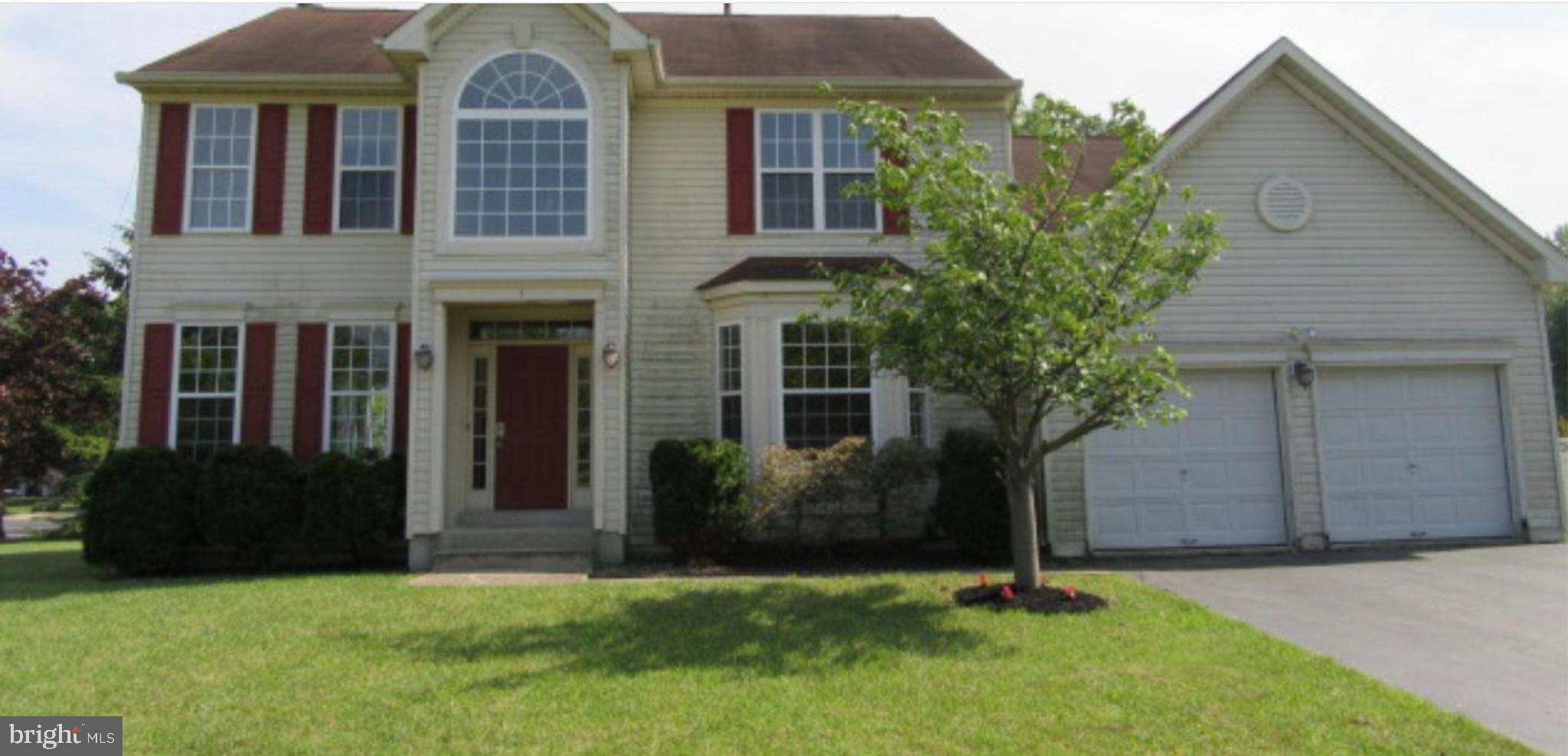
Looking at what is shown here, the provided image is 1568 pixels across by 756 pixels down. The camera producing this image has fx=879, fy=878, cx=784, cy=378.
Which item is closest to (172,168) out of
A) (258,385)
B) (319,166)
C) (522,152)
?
(319,166)

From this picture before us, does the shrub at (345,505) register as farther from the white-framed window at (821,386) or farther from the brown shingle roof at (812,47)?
the brown shingle roof at (812,47)

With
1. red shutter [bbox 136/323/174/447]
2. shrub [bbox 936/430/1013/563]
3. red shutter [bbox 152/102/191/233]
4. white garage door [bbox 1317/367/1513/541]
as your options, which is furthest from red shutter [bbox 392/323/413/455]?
white garage door [bbox 1317/367/1513/541]

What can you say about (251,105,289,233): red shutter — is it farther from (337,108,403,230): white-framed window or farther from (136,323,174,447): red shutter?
(136,323,174,447): red shutter

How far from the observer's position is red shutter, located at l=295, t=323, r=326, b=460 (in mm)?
11375

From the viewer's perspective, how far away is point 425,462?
1016 cm

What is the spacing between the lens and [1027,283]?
24.0ft

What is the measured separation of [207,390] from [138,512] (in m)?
2.08

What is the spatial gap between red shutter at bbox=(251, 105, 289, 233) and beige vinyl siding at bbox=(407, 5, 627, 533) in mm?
2635

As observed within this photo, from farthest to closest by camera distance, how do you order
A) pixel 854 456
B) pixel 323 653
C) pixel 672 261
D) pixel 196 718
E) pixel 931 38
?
pixel 931 38 → pixel 672 261 → pixel 854 456 → pixel 323 653 → pixel 196 718

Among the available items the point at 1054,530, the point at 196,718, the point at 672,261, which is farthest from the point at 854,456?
the point at 196,718

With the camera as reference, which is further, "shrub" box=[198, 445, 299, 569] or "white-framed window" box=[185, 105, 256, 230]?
"white-framed window" box=[185, 105, 256, 230]

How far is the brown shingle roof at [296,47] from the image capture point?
38.6 feet

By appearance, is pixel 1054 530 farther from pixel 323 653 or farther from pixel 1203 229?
pixel 323 653

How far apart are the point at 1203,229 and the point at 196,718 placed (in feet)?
26.5
